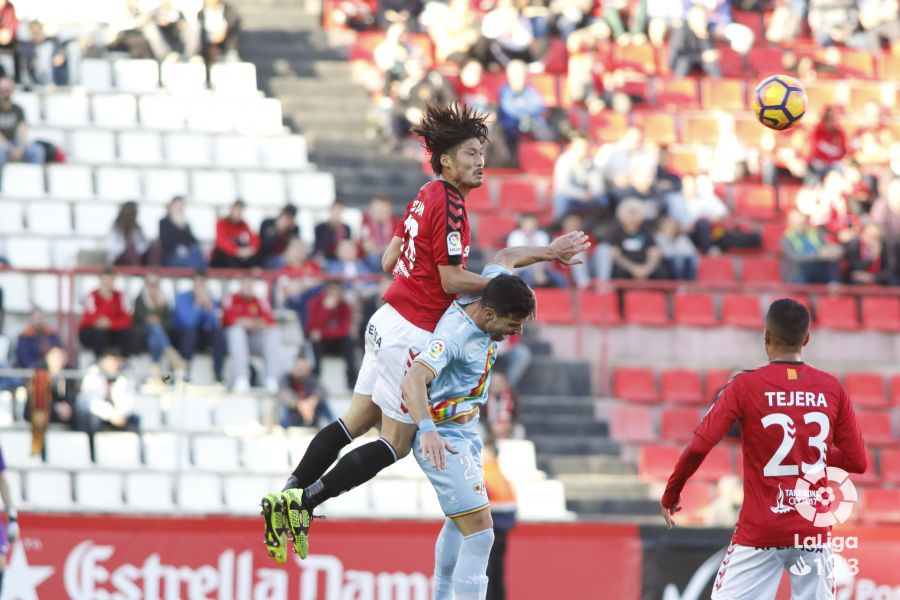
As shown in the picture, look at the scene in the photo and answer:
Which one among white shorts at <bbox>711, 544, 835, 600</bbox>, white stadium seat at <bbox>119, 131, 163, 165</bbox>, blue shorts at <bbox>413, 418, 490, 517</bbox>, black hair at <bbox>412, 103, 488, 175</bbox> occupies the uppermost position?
white stadium seat at <bbox>119, 131, 163, 165</bbox>

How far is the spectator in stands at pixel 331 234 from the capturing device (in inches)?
→ 675

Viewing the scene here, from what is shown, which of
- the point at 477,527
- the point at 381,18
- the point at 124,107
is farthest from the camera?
the point at 381,18

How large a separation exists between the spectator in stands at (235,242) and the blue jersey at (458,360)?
816 centimetres

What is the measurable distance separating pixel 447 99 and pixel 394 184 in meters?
1.14

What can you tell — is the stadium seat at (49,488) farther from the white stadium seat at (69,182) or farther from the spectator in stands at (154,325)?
the white stadium seat at (69,182)

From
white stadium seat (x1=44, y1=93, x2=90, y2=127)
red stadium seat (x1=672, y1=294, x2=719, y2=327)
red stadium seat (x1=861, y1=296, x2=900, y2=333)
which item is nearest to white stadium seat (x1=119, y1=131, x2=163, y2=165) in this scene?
white stadium seat (x1=44, y1=93, x2=90, y2=127)

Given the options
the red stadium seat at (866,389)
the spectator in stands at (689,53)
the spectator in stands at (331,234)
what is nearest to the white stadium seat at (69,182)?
the spectator in stands at (331,234)

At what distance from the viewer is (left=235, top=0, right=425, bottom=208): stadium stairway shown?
62.6 feet

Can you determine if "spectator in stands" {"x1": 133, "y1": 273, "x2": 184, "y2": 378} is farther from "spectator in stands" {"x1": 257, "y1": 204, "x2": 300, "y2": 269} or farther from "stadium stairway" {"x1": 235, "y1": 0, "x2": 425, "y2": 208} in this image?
"stadium stairway" {"x1": 235, "y1": 0, "x2": 425, "y2": 208}

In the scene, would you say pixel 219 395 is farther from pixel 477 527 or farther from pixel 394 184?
pixel 477 527

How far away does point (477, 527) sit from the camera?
8727 mm

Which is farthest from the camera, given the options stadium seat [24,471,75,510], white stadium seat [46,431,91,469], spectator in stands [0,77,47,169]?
spectator in stands [0,77,47,169]

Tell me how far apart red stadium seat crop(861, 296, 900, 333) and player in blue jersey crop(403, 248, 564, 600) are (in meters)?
→ 10.7

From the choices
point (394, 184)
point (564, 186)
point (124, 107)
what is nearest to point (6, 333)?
point (124, 107)
